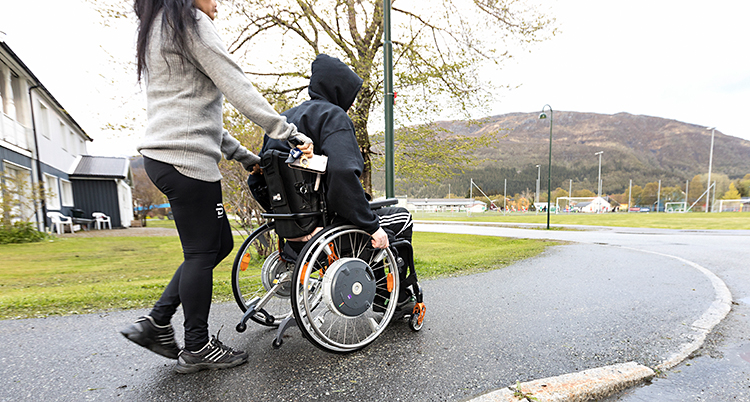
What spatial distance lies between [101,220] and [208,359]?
72.3ft

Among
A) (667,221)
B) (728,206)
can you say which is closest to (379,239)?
(667,221)

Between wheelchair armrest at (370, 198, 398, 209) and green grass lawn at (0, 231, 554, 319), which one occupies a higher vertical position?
wheelchair armrest at (370, 198, 398, 209)

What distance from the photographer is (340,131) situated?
1.97 meters

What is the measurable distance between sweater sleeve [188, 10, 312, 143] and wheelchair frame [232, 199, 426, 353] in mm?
550

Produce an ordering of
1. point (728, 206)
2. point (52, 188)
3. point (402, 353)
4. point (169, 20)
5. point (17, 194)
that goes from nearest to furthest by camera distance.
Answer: point (169, 20), point (402, 353), point (17, 194), point (52, 188), point (728, 206)

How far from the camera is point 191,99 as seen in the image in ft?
5.74

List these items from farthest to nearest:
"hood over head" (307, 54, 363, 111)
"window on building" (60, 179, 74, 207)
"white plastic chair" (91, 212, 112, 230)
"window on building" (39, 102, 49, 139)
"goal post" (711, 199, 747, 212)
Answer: "goal post" (711, 199, 747, 212), "white plastic chair" (91, 212, 112, 230), "window on building" (60, 179, 74, 207), "window on building" (39, 102, 49, 139), "hood over head" (307, 54, 363, 111)

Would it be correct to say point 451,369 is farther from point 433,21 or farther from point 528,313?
point 433,21

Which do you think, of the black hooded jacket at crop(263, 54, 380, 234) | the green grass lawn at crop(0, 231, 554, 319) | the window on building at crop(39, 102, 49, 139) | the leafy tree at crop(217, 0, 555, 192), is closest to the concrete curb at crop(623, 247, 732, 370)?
the black hooded jacket at crop(263, 54, 380, 234)

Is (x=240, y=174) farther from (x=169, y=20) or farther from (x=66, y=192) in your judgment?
(x=66, y=192)

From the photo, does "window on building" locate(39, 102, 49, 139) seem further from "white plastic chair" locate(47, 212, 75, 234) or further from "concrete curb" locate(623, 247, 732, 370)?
"concrete curb" locate(623, 247, 732, 370)

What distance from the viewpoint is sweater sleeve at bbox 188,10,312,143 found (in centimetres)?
168

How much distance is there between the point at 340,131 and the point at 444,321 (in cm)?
172

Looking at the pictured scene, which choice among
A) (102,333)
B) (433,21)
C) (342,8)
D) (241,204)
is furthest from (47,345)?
(433,21)
